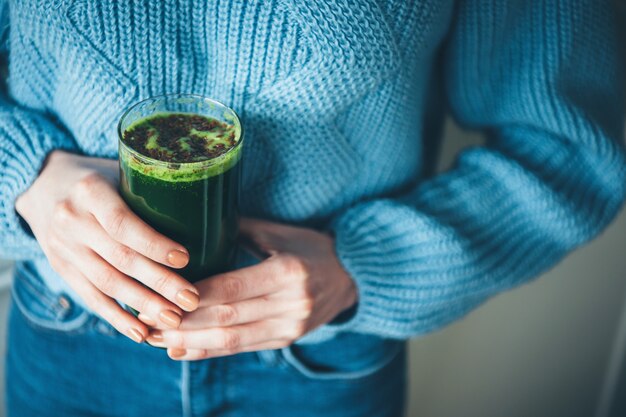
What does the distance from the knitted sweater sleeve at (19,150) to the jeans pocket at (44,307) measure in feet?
0.44

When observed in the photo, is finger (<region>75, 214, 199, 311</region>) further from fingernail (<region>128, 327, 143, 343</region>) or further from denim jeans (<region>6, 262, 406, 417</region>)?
denim jeans (<region>6, 262, 406, 417</region>)

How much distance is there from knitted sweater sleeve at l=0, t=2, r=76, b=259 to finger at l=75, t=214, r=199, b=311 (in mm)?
159

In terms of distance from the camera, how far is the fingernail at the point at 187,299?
645mm

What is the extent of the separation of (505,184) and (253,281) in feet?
1.26

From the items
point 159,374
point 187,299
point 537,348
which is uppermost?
point 187,299

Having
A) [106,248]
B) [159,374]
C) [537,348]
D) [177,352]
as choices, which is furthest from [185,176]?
[537,348]

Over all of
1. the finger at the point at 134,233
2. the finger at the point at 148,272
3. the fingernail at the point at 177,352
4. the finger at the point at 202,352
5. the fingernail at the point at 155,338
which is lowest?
the finger at the point at 202,352

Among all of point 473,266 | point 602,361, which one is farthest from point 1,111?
point 602,361

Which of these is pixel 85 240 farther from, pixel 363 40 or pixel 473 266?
pixel 473 266

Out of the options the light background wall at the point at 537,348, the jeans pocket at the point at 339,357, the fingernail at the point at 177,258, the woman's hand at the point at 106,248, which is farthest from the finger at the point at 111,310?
the light background wall at the point at 537,348

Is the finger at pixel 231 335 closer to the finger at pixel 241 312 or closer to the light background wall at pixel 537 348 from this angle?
the finger at pixel 241 312

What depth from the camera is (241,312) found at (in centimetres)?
72

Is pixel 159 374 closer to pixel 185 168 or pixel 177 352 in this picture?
pixel 177 352

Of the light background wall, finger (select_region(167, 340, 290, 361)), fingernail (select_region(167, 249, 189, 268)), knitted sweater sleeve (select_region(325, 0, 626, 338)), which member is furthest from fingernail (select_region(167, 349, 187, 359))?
the light background wall
